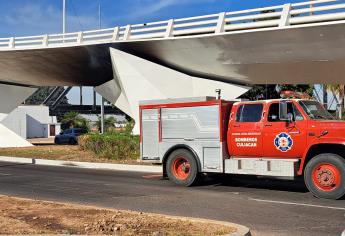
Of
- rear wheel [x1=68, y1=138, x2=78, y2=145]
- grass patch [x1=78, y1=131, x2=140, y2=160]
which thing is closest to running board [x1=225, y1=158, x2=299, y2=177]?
grass patch [x1=78, y1=131, x2=140, y2=160]

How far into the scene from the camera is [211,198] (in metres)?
11.9

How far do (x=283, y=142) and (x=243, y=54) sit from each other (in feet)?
40.9

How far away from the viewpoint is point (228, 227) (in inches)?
291

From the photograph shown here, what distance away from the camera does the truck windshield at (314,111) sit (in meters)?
12.4

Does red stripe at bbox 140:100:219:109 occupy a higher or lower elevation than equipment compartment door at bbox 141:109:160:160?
higher

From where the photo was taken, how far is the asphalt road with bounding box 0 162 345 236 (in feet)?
29.2

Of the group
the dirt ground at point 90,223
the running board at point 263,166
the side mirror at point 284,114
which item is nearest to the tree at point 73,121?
the running board at point 263,166

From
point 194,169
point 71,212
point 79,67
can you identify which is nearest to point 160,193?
point 194,169

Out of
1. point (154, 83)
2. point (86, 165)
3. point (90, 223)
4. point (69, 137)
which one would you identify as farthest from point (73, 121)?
point (90, 223)

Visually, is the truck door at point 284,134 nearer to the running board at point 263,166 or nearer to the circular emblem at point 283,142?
the circular emblem at point 283,142

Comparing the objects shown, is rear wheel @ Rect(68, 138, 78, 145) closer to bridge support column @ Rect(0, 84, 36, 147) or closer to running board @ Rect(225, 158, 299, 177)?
bridge support column @ Rect(0, 84, 36, 147)

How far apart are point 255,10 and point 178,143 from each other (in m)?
10.9

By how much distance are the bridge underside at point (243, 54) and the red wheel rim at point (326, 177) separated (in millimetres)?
10660

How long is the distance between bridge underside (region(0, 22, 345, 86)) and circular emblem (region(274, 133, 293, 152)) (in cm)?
990
